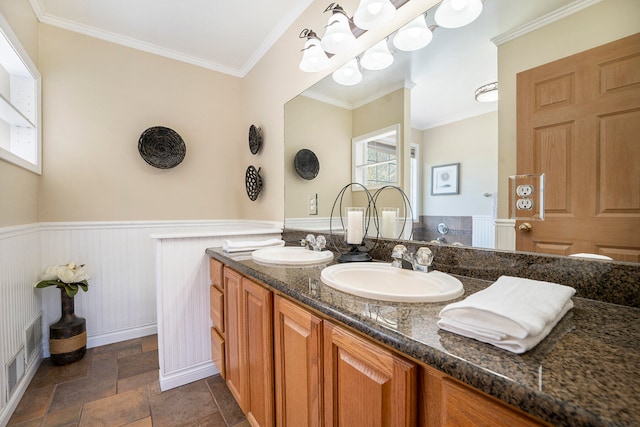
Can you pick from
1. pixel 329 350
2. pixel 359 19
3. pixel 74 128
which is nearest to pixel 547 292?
pixel 329 350

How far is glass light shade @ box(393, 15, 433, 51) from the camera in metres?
1.17

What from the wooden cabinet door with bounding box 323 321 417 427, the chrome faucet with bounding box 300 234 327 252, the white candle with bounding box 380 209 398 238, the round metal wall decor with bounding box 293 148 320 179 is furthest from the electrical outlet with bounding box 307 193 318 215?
the wooden cabinet door with bounding box 323 321 417 427

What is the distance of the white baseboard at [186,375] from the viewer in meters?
1.69

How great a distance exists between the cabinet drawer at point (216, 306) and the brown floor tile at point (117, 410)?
21.4 inches

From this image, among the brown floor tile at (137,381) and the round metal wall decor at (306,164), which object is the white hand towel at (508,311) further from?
the brown floor tile at (137,381)

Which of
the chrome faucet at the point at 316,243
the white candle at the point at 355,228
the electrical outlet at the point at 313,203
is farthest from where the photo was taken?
the electrical outlet at the point at 313,203

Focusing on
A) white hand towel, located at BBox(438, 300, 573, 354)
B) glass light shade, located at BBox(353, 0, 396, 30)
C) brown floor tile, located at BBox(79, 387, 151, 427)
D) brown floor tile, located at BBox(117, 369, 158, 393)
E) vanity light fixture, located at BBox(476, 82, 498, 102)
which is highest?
glass light shade, located at BBox(353, 0, 396, 30)

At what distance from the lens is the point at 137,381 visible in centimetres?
178

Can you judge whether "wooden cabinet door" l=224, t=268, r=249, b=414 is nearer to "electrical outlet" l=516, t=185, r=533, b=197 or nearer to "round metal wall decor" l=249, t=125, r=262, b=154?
"electrical outlet" l=516, t=185, r=533, b=197

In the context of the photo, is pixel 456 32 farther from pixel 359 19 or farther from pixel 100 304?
pixel 100 304

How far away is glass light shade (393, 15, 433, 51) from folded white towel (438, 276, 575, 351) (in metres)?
1.06

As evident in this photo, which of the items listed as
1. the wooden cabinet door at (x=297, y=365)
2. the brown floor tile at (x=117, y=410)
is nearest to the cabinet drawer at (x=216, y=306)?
the brown floor tile at (x=117, y=410)

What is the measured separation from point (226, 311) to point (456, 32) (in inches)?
65.3

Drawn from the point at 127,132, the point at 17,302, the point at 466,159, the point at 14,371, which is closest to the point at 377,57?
the point at 466,159
